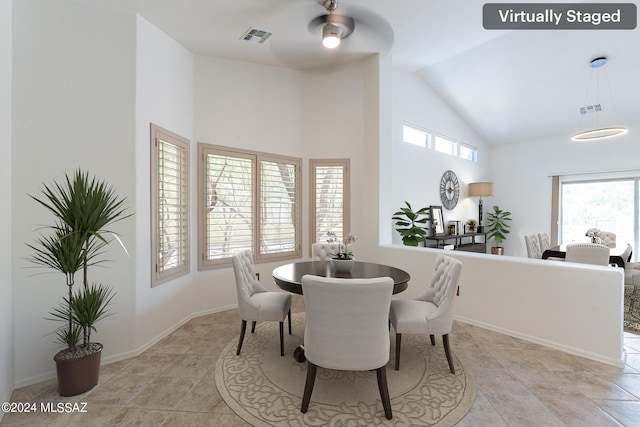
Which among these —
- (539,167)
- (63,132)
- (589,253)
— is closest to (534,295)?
(589,253)

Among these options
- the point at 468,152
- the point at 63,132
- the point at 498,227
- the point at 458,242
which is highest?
the point at 468,152

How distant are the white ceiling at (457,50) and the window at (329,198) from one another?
152 cm

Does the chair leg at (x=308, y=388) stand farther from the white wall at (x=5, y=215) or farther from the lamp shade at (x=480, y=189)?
the lamp shade at (x=480, y=189)

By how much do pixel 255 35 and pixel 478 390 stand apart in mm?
4119

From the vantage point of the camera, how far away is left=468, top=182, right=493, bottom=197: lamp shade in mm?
6383

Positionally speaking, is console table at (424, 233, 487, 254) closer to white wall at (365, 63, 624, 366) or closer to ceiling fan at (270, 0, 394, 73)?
white wall at (365, 63, 624, 366)

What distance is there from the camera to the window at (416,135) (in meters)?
5.33

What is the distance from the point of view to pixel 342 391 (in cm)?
218

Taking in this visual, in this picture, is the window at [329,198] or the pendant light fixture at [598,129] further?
the window at [329,198]

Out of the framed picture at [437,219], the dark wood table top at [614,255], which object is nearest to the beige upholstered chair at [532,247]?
the dark wood table top at [614,255]

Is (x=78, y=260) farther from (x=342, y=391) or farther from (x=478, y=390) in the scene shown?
(x=478, y=390)

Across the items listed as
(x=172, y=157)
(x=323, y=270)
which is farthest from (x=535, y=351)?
(x=172, y=157)

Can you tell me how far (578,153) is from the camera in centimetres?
622

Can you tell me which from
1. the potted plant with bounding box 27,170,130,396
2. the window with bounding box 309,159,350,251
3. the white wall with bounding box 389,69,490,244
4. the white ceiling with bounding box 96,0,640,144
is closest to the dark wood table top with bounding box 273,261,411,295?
the potted plant with bounding box 27,170,130,396
